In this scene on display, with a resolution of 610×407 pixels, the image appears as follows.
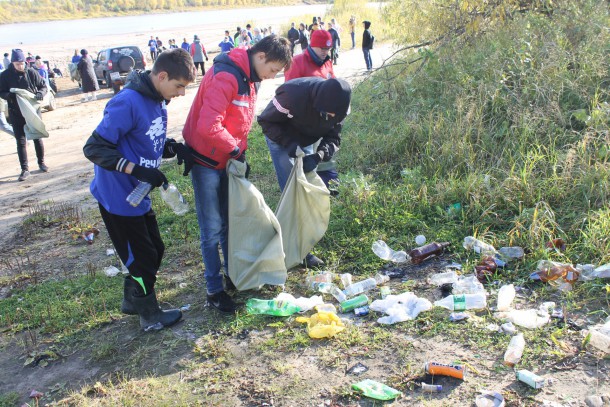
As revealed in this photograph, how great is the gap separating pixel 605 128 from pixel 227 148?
372cm

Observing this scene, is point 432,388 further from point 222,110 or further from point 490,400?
point 222,110

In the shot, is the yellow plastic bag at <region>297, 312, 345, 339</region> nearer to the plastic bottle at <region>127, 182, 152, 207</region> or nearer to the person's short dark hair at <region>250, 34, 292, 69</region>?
the plastic bottle at <region>127, 182, 152, 207</region>

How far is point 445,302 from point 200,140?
6.52 feet

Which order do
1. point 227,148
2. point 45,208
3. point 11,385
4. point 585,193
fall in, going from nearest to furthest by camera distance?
1. point 11,385
2. point 227,148
3. point 585,193
4. point 45,208

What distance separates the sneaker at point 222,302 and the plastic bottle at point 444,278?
4.88ft

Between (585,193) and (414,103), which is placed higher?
(414,103)

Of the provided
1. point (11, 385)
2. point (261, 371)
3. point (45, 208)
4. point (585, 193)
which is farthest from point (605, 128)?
point (45, 208)

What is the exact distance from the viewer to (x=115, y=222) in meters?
3.32

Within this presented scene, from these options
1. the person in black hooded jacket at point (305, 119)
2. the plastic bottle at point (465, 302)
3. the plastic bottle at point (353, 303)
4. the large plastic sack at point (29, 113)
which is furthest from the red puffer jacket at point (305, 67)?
the large plastic sack at point (29, 113)

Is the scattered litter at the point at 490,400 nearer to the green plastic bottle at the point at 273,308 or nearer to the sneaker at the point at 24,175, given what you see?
the green plastic bottle at the point at 273,308

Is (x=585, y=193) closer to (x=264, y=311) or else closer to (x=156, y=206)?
(x=264, y=311)

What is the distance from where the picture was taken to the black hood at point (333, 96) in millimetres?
3797

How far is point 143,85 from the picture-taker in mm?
3170

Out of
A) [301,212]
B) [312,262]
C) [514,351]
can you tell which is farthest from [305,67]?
[514,351]
